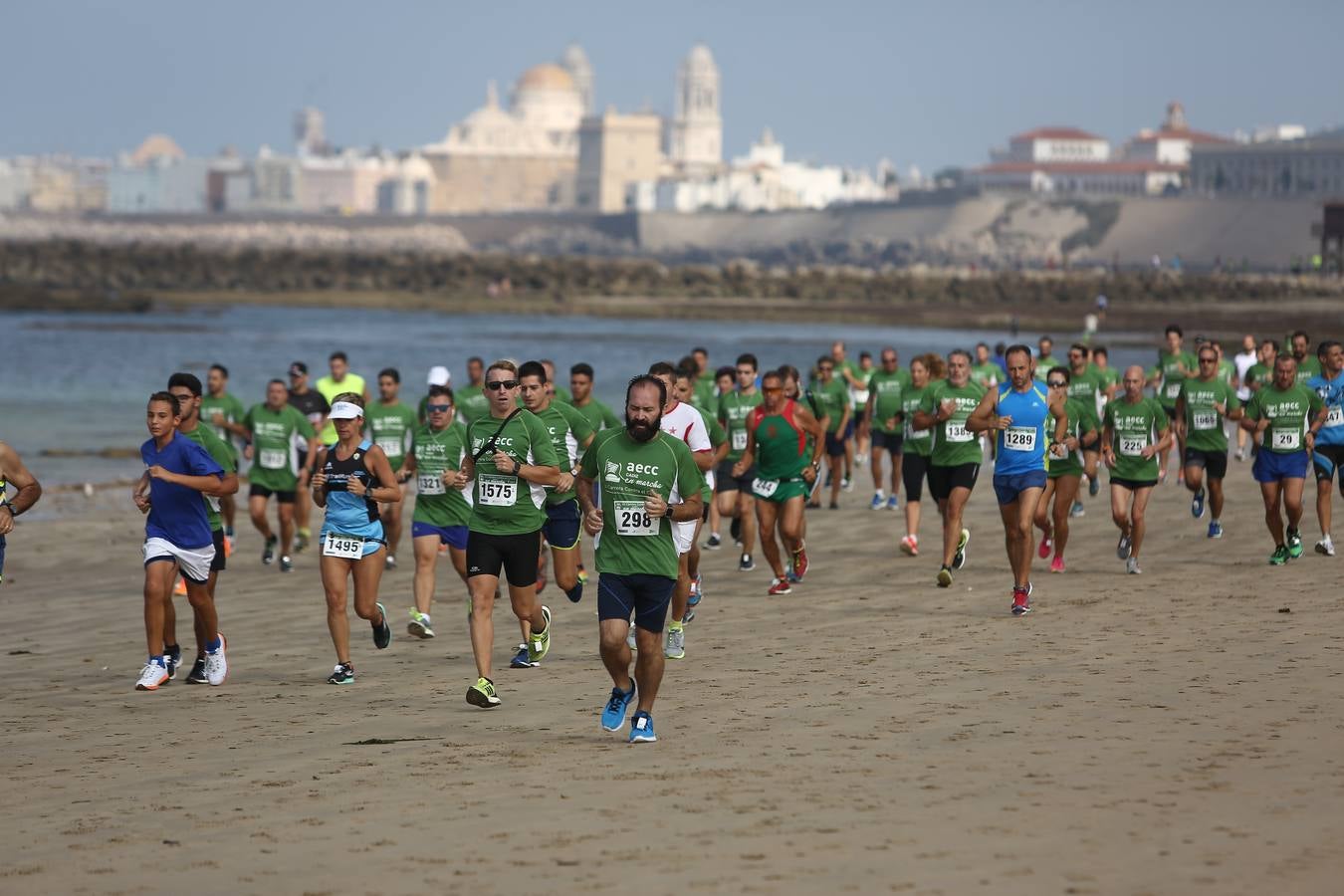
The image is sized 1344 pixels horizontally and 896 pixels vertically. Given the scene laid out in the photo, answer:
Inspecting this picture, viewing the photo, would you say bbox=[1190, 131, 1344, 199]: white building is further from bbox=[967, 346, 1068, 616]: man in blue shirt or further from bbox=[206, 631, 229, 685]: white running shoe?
bbox=[206, 631, 229, 685]: white running shoe

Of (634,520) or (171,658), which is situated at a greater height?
(634,520)

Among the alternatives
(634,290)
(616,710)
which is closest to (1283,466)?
(616,710)

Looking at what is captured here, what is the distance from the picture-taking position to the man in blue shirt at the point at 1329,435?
13.8 meters

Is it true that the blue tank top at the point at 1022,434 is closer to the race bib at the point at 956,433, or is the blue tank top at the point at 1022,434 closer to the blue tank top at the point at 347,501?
the race bib at the point at 956,433

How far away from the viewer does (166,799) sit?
7.42 m

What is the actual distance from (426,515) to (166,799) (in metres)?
4.37

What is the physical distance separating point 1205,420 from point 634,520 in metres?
7.93

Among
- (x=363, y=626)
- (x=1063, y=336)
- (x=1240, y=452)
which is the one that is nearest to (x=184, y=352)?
(x=1063, y=336)

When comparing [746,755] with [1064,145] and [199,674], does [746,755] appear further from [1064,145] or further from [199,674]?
[1064,145]

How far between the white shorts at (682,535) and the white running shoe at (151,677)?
2.78 metres

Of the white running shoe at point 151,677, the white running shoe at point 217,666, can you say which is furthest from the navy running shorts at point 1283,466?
Answer: the white running shoe at point 151,677

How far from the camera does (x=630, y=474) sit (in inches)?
315

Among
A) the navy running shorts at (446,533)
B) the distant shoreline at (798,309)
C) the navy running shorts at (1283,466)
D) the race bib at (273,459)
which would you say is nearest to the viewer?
the navy running shorts at (446,533)

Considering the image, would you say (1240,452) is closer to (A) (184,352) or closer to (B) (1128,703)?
(B) (1128,703)
